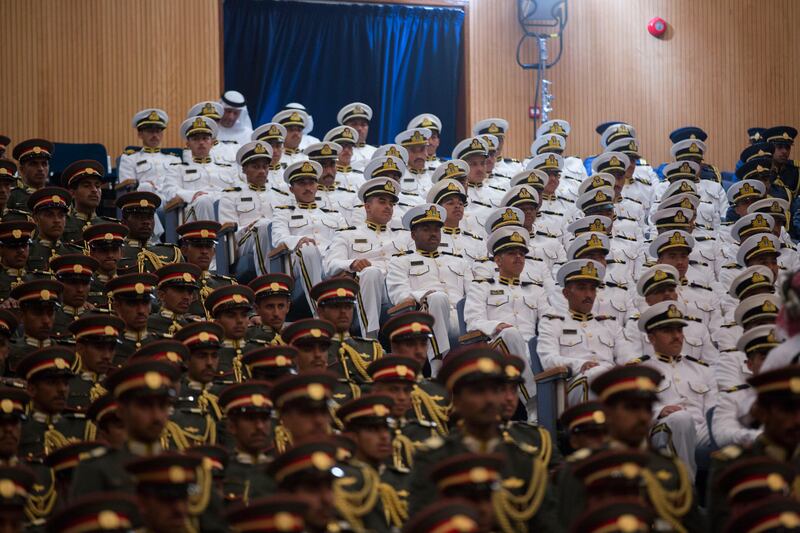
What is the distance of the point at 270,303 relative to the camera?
6812 mm

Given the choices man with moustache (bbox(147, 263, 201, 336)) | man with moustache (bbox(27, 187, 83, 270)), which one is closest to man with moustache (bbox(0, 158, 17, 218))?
man with moustache (bbox(27, 187, 83, 270))

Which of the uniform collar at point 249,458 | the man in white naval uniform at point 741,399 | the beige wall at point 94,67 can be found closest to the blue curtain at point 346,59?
the beige wall at point 94,67

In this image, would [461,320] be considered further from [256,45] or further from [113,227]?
[256,45]

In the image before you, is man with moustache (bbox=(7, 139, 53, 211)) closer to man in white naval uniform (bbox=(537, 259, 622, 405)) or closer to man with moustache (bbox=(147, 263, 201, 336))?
man with moustache (bbox=(147, 263, 201, 336))

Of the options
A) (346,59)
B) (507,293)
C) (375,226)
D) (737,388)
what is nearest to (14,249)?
(375,226)

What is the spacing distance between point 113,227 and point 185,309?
893mm

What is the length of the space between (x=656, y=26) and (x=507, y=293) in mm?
5953

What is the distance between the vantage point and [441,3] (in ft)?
39.9

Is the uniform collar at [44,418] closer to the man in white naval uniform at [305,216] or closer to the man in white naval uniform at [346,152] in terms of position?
the man in white naval uniform at [305,216]

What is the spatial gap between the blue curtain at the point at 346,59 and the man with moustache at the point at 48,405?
643 cm

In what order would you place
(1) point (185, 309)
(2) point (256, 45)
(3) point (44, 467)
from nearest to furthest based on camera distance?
(3) point (44, 467) → (1) point (185, 309) → (2) point (256, 45)

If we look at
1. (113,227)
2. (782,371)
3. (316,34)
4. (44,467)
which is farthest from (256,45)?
(782,371)

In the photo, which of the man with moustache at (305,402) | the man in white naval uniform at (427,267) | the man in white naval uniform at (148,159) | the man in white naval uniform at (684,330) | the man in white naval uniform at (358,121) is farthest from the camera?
the man in white naval uniform at (358,121)

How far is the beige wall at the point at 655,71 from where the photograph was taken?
480 inches
